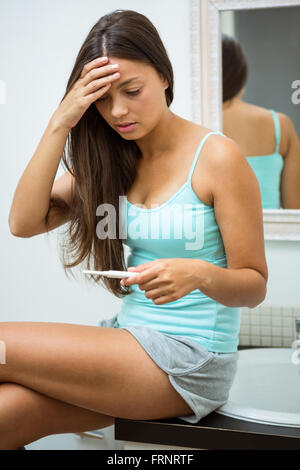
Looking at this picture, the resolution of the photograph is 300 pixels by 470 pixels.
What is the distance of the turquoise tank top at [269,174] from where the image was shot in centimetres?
187

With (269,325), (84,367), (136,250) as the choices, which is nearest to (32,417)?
(84,367)

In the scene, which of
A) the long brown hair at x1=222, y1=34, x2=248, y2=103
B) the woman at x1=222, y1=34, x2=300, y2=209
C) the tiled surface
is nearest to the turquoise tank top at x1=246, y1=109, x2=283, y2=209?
the woman at x1=222, y1=34, x2=300, y2=209

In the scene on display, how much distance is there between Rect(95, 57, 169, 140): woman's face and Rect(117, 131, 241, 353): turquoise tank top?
131mm

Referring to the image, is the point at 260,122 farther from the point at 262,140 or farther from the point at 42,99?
the point at 42,99

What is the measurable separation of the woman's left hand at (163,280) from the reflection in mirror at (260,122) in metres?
0.99

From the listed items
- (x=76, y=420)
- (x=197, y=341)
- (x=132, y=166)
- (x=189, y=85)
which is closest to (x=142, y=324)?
(x=197, y=341)

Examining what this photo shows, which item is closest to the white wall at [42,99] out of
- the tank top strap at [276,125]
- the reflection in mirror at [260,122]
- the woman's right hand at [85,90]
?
the reflection in mirror at [260,122]

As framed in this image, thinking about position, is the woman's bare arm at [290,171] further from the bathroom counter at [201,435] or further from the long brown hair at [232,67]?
the bathroom counter at [201,435]

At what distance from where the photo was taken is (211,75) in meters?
1.87

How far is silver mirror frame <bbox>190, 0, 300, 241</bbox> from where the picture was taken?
183 cm

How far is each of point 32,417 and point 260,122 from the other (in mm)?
1191

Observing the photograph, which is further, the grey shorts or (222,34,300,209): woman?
(222,34,300,209): woman

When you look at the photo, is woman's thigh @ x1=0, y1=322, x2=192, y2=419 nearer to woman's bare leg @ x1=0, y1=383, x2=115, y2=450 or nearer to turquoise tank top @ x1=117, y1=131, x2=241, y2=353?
woman's bare leg @ x1=0, y1=383, x2=115, y2=450
